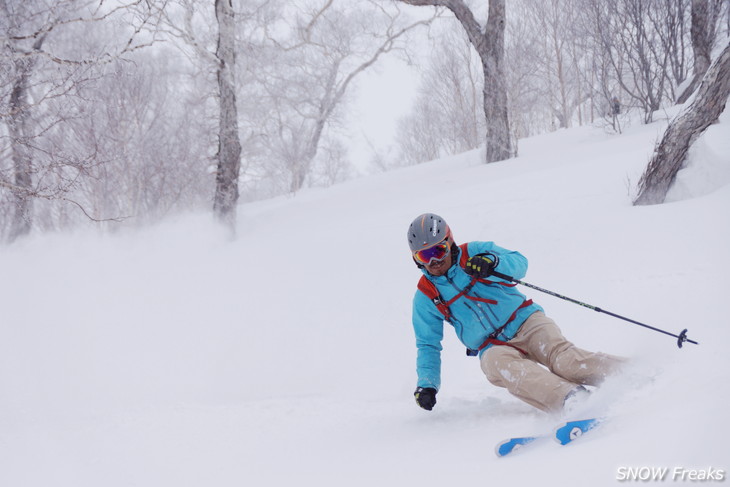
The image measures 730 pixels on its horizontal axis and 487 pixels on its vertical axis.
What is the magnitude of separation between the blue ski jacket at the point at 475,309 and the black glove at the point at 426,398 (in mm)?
43

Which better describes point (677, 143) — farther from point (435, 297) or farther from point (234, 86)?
point (234, 86)

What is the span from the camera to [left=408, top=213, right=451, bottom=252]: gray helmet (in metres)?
3.43

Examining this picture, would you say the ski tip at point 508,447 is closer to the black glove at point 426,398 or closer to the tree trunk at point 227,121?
the black glove at point 426,398

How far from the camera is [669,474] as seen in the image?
5.50 ft

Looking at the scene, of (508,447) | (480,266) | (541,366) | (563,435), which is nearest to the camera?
(563,435)

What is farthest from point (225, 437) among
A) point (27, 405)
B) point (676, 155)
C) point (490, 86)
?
point (490, 86)

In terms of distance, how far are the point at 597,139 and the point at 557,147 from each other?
32.1 inches

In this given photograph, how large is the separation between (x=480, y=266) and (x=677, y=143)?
4.36 meters

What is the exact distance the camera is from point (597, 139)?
1095 cm

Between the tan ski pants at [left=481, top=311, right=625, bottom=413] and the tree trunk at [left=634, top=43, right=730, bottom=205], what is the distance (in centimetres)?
372

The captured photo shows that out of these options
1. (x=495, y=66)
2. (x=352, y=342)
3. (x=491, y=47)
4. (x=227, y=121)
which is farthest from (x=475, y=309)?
(x=491, y=47)

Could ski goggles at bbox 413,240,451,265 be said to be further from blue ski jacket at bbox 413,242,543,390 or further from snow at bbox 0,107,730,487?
snow at bbox 0,107,730,487

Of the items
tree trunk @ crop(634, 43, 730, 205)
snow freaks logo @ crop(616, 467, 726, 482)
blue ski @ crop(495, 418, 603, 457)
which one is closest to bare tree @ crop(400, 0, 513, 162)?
tree trunk @ crop(634, 43, 730, 205)

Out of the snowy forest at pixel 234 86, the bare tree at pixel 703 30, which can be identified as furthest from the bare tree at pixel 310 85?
the bare tree at pixel 703 30
